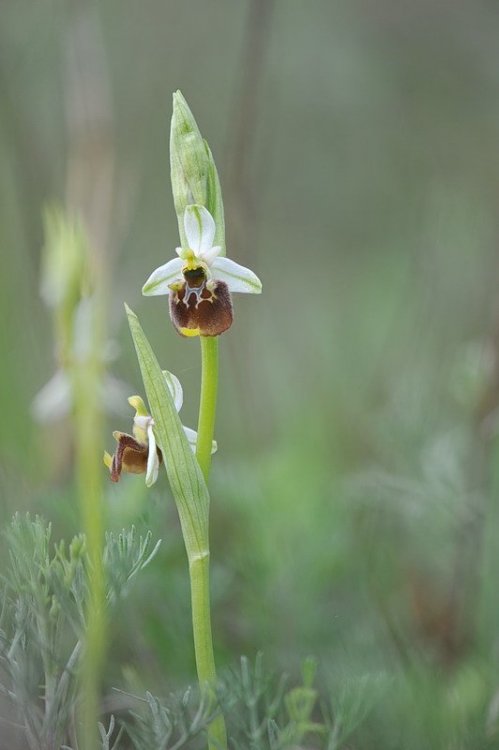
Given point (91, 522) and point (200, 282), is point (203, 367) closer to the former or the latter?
point (200, 282)

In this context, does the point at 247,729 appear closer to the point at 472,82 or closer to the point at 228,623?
the point at 228,623

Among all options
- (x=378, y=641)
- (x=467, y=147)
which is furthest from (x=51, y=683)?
(x=467, y=147)

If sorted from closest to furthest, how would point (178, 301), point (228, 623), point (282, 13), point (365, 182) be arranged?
point (178, 301) → point (228, 623) → point (282, 13) → point (365, 182)

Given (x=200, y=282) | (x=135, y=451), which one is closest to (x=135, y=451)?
(x=135, y=451)

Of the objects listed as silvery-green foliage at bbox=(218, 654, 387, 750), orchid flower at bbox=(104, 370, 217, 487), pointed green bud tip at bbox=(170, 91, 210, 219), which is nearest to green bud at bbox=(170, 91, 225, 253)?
pointed green bud tip at bbox=(170, 91, 210, 219)

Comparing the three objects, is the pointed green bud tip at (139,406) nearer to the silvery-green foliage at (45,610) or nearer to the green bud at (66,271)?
the silvery-green foliage at (45,610)

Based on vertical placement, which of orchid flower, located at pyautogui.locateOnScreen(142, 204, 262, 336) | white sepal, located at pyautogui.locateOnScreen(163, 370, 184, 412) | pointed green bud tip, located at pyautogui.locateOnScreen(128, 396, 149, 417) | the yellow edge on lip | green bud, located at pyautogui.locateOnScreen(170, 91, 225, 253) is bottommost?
pointed green bud tip, located at pyautogui.locateOnScreen(128, 396, 149, 417)

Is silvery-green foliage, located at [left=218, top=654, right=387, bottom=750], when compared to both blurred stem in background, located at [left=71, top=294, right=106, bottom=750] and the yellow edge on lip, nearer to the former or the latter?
blurred stem in background, located at [left=71, top=294, right=106, bottom=750]
